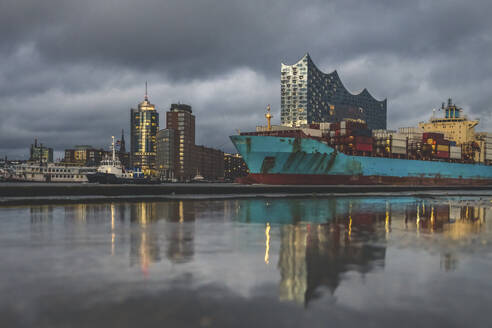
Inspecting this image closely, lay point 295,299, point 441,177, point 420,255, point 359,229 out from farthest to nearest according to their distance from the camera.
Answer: point 441,177, point 359,229, point 420,255, point 295,299

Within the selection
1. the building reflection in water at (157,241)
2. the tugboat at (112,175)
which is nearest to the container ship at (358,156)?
the tugboat at (112,175)

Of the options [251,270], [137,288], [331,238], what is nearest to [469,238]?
[331,238]

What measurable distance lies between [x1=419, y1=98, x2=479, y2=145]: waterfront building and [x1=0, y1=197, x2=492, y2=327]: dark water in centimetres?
8416

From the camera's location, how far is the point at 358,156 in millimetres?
59125

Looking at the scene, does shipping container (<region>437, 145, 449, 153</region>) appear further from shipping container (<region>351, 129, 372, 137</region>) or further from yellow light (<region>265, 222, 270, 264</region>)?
yellow light (<region>265, 222, 270, 264</region>)

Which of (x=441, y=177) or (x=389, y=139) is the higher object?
(x=389, y=139)

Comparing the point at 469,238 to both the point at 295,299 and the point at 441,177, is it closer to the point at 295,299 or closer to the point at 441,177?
the point at 295,299

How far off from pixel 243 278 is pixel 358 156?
54.5 m

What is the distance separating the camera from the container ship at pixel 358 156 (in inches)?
2103

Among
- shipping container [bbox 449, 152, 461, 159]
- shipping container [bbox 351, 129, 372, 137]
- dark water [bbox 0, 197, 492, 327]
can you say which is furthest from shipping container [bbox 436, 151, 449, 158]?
dark water [bbox 0, 197, 492, 327]

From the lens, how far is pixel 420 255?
10.2 meters

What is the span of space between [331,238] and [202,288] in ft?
23.4

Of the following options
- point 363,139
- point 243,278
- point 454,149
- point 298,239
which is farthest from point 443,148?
point 243,278

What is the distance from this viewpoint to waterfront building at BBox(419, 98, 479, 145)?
8750 centimetres
